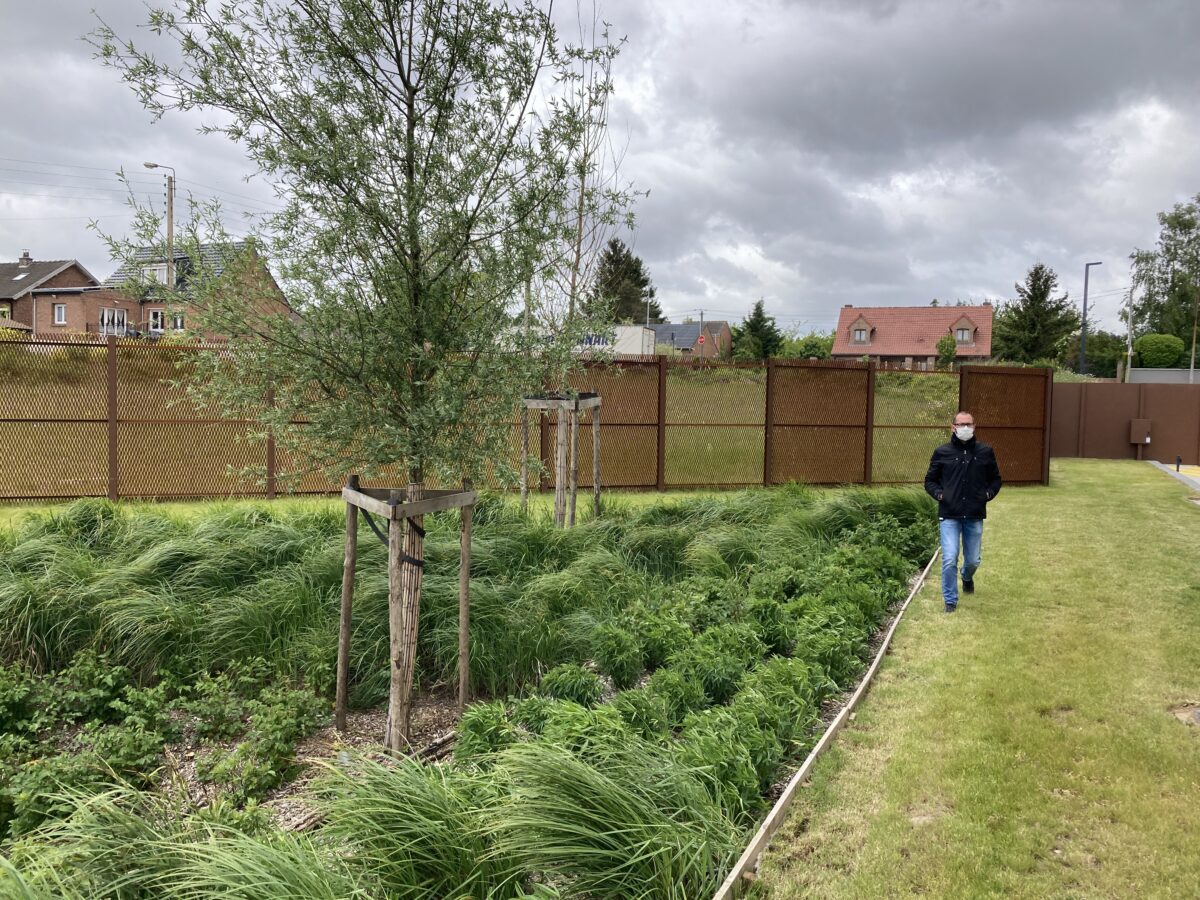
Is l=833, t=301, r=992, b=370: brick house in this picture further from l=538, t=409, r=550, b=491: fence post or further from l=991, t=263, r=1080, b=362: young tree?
l=538, t=409, r=550, b=491: fence post

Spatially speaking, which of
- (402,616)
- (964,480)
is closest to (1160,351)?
(964,480)

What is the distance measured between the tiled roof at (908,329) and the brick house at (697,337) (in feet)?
32.7

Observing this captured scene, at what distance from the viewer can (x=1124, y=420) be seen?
21.5 meters

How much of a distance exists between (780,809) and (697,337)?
7793 cm

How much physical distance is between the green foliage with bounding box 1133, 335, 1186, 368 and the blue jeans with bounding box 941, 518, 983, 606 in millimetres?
47299

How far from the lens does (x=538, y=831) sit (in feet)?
9.44

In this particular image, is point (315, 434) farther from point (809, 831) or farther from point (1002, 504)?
point (1002, 504)

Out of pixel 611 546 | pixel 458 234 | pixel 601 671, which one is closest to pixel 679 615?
pixel 601 671

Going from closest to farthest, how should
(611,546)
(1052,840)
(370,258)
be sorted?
(1052,840)
(370,258)
(611,546)

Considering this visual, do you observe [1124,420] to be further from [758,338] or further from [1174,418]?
[758,338]

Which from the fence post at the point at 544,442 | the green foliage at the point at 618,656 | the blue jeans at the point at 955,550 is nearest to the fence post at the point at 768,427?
the fence post at the point at 544,442

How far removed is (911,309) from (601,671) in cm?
6738

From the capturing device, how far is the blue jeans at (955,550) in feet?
23.2

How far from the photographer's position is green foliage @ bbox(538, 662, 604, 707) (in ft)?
14.5
